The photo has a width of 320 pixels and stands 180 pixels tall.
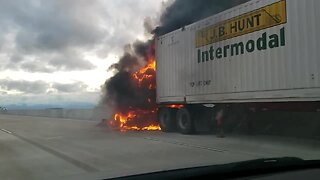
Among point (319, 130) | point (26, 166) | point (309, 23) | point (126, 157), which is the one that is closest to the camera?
point (26, 166)

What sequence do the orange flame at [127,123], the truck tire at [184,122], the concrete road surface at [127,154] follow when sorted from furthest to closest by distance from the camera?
1. the orange flame at [127,123]
2. the truck tire at [184,122]
3. the concrete road surface at [127,154]

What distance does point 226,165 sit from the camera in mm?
3568

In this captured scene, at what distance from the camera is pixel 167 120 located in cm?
2123

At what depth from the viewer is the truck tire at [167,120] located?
2098cm

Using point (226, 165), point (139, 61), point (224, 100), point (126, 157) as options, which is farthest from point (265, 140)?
point (226, 165)

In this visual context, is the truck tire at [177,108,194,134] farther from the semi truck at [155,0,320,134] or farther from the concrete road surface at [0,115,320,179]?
the concrete road surface at [0,115,320,179]

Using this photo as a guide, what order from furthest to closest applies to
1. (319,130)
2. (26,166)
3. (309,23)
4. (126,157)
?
(319,130)
(309,23)
(126,157)
(26,166)

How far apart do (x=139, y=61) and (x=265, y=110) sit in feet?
32.5

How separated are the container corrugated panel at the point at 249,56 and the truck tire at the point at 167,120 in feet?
1.76

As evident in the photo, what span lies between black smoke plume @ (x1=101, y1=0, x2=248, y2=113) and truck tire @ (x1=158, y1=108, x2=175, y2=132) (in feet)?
5.11

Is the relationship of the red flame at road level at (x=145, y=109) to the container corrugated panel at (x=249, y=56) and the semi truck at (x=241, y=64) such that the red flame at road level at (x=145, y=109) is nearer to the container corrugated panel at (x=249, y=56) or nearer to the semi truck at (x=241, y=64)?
the semi truck at (x=241, y=64)

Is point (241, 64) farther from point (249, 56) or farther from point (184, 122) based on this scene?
point (184, 122)

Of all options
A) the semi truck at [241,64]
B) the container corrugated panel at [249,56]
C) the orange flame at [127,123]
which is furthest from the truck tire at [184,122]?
the orange flame at [127,123]

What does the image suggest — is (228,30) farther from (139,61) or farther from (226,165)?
(226,165)
